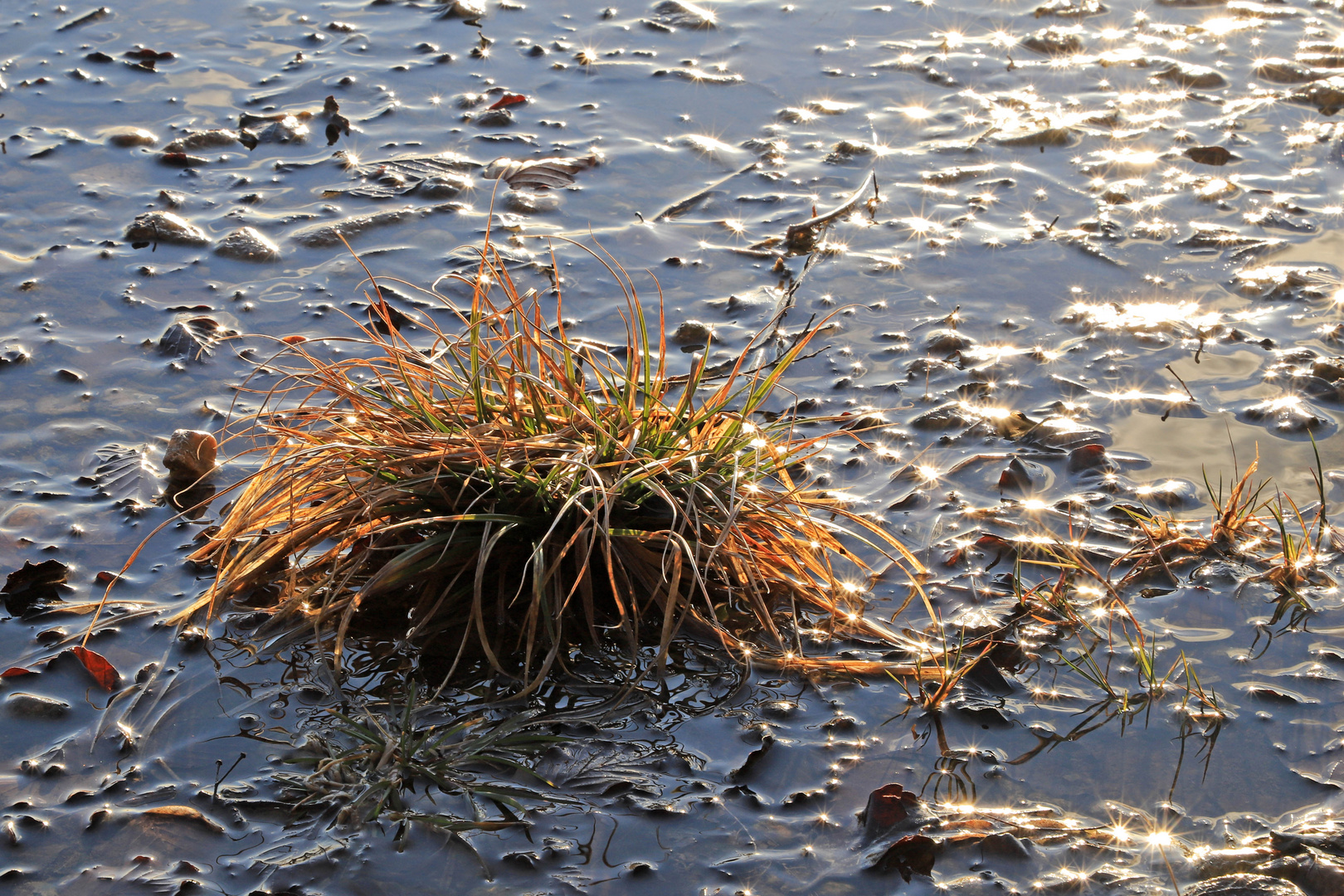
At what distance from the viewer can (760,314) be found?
3.87 meters

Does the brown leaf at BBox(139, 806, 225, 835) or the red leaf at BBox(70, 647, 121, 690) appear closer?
the brown leaf at BBox(139, 806, 225, 835)

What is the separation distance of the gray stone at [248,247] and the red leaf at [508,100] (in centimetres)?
138

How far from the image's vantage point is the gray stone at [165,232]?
4137 millimetres

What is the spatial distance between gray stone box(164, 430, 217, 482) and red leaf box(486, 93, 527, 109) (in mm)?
2501

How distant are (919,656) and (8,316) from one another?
10.1ft

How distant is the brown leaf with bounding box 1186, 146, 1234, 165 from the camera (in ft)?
15.2

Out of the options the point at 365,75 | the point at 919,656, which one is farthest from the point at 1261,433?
the point at 365,75

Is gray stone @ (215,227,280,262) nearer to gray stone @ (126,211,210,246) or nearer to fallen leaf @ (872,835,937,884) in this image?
Result: gray stone @ (126,211,210,246)

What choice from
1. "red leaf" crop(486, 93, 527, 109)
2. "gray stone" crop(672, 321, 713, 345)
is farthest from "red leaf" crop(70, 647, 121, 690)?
"red leaf" crop(486, 93, 527, 109)

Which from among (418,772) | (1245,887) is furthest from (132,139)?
(1245,887)

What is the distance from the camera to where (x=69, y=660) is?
2.53 meters

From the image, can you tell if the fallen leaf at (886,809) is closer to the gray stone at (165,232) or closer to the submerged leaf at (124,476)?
the submerged leaf at (124,476)

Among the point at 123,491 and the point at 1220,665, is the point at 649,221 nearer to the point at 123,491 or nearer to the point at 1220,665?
the point at 123,491

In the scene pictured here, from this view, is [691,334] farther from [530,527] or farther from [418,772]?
[418,772]
